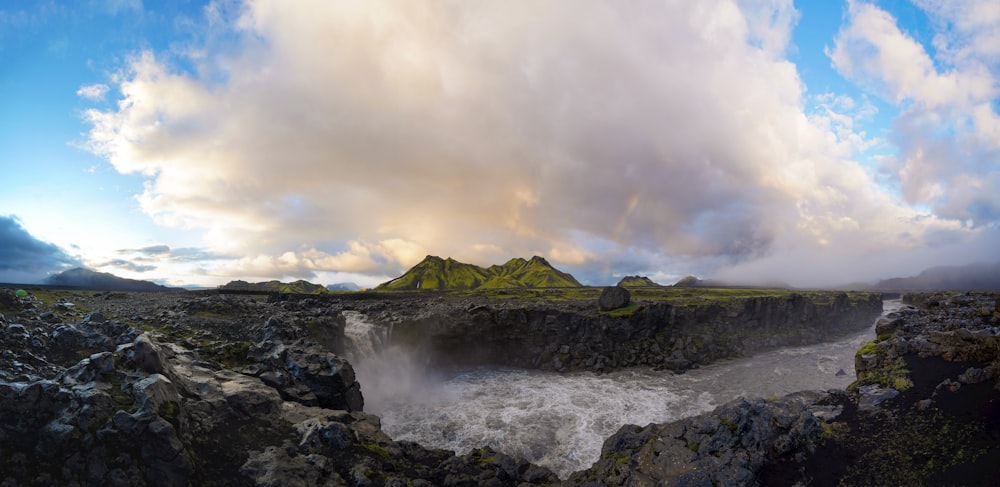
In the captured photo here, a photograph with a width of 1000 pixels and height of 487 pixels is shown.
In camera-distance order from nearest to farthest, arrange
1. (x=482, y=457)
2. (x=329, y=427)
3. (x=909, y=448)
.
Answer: (x=909, y=448) < (x=329, y=427) < (x=482, y=457)

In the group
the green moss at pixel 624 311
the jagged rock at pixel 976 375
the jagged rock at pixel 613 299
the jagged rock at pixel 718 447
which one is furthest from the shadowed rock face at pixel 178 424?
the jagged rock at pixel 613 299

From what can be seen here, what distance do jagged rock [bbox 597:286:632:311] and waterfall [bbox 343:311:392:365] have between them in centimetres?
3853

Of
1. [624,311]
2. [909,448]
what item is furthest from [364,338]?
[909,448]

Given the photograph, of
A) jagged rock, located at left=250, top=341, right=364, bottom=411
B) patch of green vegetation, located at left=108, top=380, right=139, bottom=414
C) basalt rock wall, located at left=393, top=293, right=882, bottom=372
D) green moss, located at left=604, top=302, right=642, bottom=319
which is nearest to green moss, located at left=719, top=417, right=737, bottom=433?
jagged rock, located at left=250, top=341, right=364, bottom=411

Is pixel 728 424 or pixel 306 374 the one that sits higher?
pixel 306 374

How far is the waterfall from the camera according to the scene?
48281 millimetres

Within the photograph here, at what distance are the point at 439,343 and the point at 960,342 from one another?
5126cm

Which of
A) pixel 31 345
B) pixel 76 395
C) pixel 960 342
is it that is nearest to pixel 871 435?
pixel 960 342

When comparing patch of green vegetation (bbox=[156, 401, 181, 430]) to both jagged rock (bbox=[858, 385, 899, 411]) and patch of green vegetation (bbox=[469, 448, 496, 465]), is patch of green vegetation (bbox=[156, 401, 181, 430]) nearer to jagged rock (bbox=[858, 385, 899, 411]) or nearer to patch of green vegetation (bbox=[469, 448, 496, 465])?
patch of green vegetation (bbox=[469, 448, 496, 465])

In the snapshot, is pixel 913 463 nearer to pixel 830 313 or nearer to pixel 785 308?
pixel 785 308

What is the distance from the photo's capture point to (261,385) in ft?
71.6

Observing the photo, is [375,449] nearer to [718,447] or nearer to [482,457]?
[482,457]

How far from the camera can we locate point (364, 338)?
52.0 meters

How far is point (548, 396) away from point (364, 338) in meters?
26.2
